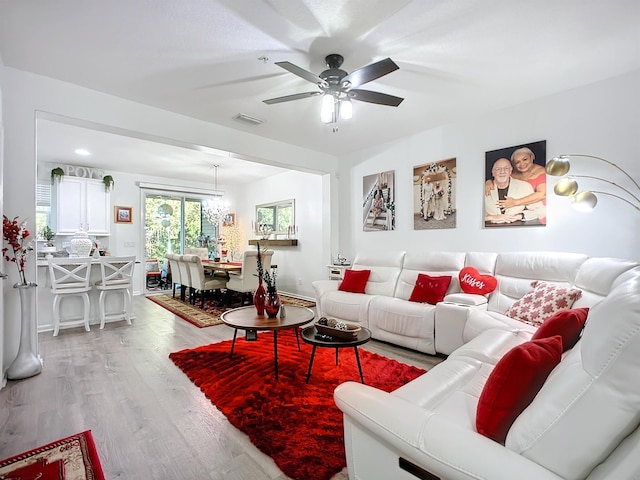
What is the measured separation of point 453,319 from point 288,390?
1604 millimetres

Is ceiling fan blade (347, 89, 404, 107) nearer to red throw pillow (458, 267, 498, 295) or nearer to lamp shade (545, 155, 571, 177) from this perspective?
lamp shade (545, 155, 571, 177)

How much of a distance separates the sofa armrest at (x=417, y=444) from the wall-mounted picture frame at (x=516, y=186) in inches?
119

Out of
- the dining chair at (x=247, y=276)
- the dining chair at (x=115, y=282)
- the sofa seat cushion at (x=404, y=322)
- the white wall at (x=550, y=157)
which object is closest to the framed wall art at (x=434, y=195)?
the white wall at (x=550, y=157)

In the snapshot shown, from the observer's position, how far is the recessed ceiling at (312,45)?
2.01 meters

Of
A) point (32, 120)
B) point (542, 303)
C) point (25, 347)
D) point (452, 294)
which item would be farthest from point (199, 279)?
point (542, 303)

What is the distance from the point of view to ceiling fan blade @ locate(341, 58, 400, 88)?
6.88ft

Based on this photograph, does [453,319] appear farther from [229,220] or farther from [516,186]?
[229,220]

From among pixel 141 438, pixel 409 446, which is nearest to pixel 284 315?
pixel 141 438

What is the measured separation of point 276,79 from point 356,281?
2520 millimetres

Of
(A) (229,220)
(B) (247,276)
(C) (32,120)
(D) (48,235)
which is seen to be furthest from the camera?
(A) (229,220)

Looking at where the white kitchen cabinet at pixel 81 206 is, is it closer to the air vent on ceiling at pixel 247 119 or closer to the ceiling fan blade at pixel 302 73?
the air vent on ceiling at pixel 247 119

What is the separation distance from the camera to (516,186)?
341 centimetres

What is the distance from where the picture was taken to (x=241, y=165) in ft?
20.1

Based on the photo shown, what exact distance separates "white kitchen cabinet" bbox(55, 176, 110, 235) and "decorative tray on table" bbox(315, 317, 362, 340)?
5.74 m
